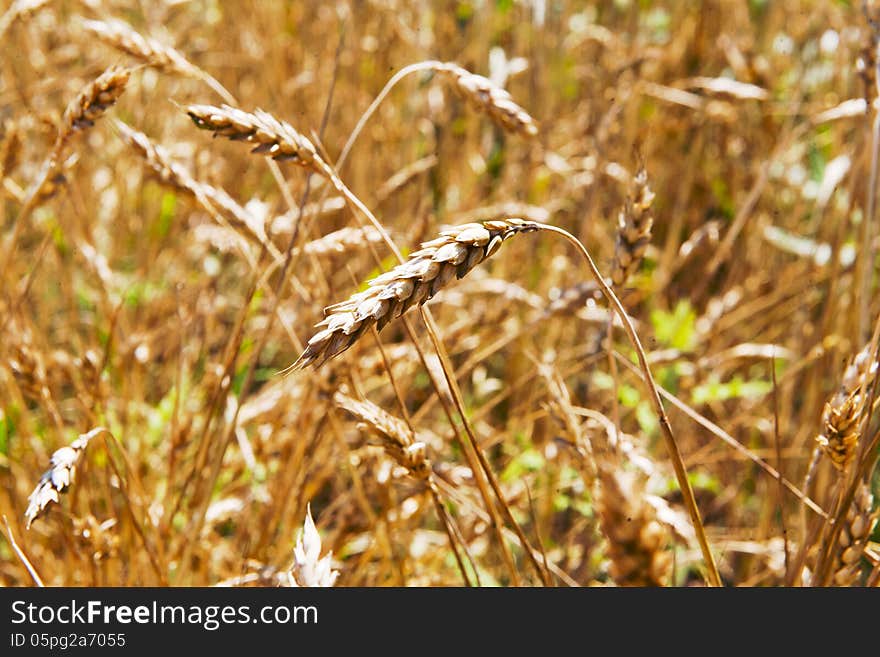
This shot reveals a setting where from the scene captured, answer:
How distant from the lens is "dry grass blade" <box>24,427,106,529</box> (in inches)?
31.9

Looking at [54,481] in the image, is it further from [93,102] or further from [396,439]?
[93,102]

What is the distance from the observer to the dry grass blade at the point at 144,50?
122cm

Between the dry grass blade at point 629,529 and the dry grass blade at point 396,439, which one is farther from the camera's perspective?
the dry grass blade at point 396,439

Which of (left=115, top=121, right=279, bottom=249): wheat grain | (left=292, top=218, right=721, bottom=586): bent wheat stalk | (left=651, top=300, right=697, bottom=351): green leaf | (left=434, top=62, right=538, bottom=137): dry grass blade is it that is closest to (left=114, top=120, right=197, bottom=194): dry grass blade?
(left=115, top=121, right=279, bottom=249): wheat grain

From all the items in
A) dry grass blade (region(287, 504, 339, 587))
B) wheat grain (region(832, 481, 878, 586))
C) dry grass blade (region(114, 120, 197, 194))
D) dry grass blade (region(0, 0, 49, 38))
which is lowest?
wheat grain (region(832, 481, 878, 586))

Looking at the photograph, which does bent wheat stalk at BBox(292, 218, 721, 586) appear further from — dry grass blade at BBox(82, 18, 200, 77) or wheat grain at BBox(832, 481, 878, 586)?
dry grass blade at BBox(82, 18, 200, 77)

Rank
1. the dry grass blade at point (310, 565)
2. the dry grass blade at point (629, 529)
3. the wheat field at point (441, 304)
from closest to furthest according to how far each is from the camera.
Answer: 1. the dry grass blade at point (629, 529)
2. the dry grass blade at point (310, 565)
3. the wheat field at point (441, 304)

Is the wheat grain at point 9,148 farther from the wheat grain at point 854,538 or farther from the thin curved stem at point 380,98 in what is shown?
the wheat grain at point 854,538

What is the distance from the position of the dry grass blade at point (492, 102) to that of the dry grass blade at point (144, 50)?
1.20 feet

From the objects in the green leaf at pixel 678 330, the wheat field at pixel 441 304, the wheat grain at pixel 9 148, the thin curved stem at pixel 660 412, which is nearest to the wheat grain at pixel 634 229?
the wheat field at pixel 441 304

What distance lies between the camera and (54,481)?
0.87m

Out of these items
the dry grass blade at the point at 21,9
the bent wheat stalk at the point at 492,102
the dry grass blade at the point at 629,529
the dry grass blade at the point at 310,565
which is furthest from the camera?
the dry grass blade at the point at 21,9

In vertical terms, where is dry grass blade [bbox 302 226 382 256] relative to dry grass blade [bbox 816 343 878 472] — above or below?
above

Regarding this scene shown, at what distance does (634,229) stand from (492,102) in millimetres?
280
